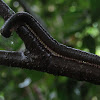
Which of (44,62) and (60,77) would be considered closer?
(44,62)

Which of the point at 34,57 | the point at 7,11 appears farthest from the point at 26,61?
the point at 7,11

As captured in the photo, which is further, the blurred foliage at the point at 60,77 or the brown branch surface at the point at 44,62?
the blurred foliage at the point at 60,77

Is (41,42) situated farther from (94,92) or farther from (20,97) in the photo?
(20,97)

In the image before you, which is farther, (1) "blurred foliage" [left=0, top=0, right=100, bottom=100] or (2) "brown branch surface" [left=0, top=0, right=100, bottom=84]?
(1) "blurred foliage" [left=0, top=0, right=100, bottom=100]
